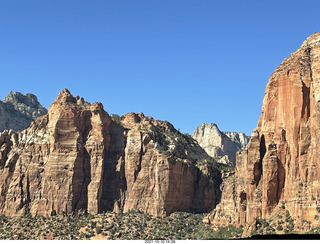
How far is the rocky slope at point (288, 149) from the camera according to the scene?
496 feet

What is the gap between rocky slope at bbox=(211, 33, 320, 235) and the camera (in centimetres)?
15125

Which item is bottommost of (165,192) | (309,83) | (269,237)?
(269,237)

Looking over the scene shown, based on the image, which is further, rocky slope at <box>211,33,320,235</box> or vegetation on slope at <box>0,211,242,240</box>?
vegetation on slope at <box>0,211,242,240</box>

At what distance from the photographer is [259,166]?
16300cm

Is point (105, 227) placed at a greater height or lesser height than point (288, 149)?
lesser

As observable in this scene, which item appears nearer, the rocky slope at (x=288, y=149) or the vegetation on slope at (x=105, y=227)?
the rocky slope at (x=288, y=149)

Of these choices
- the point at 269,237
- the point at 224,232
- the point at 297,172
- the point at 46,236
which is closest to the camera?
the point at 269,237

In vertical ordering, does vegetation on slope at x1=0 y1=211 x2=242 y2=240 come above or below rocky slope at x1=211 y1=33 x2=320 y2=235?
below

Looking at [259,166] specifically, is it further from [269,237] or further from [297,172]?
[269,237]

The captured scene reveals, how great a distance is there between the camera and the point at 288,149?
519 ft

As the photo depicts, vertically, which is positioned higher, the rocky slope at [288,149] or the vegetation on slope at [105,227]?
the rocky slope at [288,149]

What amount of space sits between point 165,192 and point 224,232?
106 feet

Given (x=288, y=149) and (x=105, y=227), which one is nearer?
(x=288, y=149)

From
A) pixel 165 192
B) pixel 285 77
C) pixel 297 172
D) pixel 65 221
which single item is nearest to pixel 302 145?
pixel 297 172
